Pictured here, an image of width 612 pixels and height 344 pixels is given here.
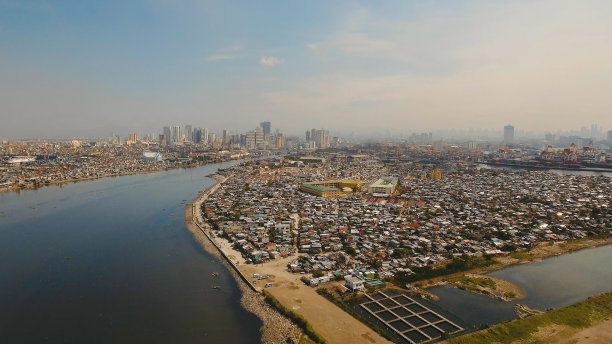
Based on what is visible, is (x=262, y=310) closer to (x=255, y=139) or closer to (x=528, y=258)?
(x=528, y=258)

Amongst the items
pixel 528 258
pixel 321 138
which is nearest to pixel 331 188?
pixel 528 258

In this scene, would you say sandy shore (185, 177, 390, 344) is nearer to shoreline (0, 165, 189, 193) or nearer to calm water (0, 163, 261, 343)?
calm water (0, 163, 261, 343)

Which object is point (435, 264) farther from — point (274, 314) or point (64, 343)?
point (64, 343)

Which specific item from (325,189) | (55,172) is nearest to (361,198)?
(325,189)

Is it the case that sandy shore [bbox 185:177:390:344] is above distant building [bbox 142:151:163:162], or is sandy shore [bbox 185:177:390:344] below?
below

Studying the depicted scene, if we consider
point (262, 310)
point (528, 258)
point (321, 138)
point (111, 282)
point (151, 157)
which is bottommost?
point (111, 282)

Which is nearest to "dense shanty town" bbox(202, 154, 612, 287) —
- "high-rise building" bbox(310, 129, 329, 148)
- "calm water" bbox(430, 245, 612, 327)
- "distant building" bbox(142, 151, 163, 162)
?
"calm water" bbox(430, 245, 612, 327)
